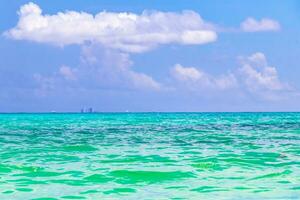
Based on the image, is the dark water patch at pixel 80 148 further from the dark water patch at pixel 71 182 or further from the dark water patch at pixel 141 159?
the dark water patch at pixel 71 182

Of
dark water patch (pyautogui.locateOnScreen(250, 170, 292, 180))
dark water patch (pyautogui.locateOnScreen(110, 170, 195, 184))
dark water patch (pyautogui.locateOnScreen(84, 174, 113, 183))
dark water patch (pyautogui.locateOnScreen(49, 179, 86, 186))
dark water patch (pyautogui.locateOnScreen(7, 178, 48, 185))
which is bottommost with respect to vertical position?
dark water patch (pyautogui.locateOnScreen(7, 178, 48, 185))

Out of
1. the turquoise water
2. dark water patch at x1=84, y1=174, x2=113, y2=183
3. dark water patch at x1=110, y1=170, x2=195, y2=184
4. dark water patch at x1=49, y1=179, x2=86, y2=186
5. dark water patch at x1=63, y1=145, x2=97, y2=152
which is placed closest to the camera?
the turquoise water

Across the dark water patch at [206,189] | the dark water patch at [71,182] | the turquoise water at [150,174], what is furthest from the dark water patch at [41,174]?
the dark water patch at [206,189]

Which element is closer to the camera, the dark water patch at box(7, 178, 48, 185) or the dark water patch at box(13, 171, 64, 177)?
the dark water patch at box(7, 178, 48, 185)

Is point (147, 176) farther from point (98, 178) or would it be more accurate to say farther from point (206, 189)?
point (206, 189)

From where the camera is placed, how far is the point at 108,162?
811 inches

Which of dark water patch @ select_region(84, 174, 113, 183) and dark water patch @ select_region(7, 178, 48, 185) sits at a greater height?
dark water patch @ select_region(84, 174, 113, 183)

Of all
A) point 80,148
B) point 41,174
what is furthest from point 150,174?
point 80,148

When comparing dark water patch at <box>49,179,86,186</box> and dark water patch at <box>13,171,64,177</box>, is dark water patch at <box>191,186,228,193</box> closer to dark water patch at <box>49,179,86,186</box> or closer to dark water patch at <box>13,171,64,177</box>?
dark water patch at <box>49,179,86,186</box>

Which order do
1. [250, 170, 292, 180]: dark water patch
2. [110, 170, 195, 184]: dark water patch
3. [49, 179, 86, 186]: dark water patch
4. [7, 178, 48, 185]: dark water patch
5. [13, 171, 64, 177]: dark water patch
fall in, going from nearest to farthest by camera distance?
[49, 179, 86, 186]: dark water patch → [7, 178, 48, 185]: dark water patch → [110, 170, 195, 184]: dark water patch → [250, 170, 292, 180]: dark water patch → [13, 171, 64, 177]: dark water patch

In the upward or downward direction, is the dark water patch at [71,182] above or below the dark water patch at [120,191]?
above

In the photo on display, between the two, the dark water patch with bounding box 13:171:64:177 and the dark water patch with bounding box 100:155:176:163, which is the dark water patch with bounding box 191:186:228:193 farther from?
the dark water patch with bounding box 100:155:176:163

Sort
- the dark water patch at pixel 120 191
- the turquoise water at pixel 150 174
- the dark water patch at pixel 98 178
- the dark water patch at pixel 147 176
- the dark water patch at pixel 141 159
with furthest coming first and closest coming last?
the dark water patch at pixel 141 159 < the dark water patch at pixel 147 176 < the dark water patch at pixel 98 178 < the dark water patch at pixel 120 191 < the turquoise water at pixel 150 174

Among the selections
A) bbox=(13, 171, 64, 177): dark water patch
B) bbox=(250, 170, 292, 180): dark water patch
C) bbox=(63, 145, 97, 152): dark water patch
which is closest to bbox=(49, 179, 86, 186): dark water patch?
bbox=(13, 171, 64, 177): dark water patch
